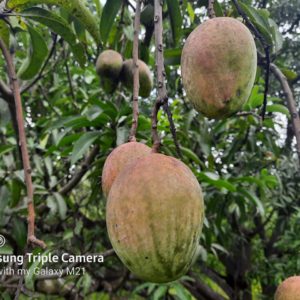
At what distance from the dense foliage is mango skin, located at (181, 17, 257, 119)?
235mm

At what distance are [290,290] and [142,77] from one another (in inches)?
26.9

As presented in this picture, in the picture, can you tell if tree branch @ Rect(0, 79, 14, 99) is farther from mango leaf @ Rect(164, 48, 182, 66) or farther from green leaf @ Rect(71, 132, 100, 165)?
mango leaf @ Rect(164, 48, 182, 66)

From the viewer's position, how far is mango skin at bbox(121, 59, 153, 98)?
1.16 metres

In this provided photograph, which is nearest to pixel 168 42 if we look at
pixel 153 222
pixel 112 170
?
pixel 112 170

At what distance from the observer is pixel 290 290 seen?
669 millimetres

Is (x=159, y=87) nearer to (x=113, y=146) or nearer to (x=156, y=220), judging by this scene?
(x=156, y=220)

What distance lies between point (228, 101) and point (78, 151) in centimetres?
69

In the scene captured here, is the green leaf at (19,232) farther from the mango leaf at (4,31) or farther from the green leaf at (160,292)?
the mango leaf at (4,31)

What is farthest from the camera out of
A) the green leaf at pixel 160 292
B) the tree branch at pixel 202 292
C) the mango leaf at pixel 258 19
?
the tree branch at pixel 202 292

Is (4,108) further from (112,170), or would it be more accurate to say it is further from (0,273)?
(112,170)

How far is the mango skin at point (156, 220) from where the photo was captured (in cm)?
46

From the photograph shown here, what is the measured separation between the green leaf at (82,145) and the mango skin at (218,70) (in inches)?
24.8

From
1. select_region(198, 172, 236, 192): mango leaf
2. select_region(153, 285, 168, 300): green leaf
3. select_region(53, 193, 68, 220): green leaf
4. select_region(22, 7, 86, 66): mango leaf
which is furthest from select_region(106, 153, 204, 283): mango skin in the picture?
select_region(153, 285, 168, 300): green leaf

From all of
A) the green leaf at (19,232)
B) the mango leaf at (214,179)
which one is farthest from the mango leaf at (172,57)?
the green leaf at (19,232)
